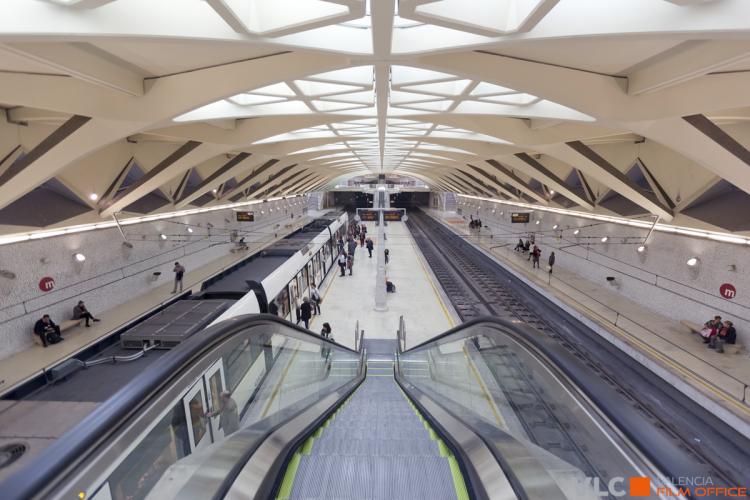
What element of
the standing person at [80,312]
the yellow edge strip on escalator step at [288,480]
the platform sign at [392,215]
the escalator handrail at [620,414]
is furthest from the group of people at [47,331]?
the platform sign at [392,215]

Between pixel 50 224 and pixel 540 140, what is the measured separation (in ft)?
41.9

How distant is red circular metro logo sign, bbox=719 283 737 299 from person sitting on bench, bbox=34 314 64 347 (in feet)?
55.6

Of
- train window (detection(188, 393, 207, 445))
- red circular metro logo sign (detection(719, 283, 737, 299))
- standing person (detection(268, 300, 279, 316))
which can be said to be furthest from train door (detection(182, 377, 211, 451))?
red circular metro logo sign (detection(719, 283, 737, 299))

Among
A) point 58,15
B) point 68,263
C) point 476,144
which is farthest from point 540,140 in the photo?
point 68,263

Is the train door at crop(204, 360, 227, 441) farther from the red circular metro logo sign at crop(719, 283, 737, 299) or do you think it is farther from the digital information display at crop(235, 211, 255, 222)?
the digital information display at crop(235, 211, 255, 222)

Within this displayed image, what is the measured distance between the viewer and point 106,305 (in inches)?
444

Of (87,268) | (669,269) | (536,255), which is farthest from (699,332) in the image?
(87,268)

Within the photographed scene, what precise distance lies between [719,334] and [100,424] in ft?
39.8

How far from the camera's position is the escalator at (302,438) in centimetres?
120

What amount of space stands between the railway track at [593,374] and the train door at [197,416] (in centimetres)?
190

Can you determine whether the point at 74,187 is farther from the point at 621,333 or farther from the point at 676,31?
the point at 621,333

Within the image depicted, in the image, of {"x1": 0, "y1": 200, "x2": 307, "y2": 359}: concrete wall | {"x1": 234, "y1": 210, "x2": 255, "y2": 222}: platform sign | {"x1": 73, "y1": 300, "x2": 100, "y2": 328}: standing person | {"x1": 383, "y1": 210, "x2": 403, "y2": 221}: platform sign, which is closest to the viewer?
{"x1": 0, "y1": 200, "x2": 307, "y2": 359}: concrete wall

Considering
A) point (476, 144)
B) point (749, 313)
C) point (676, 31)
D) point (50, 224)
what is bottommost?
point (749, 313)

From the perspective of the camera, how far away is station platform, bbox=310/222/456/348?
37.4ft
